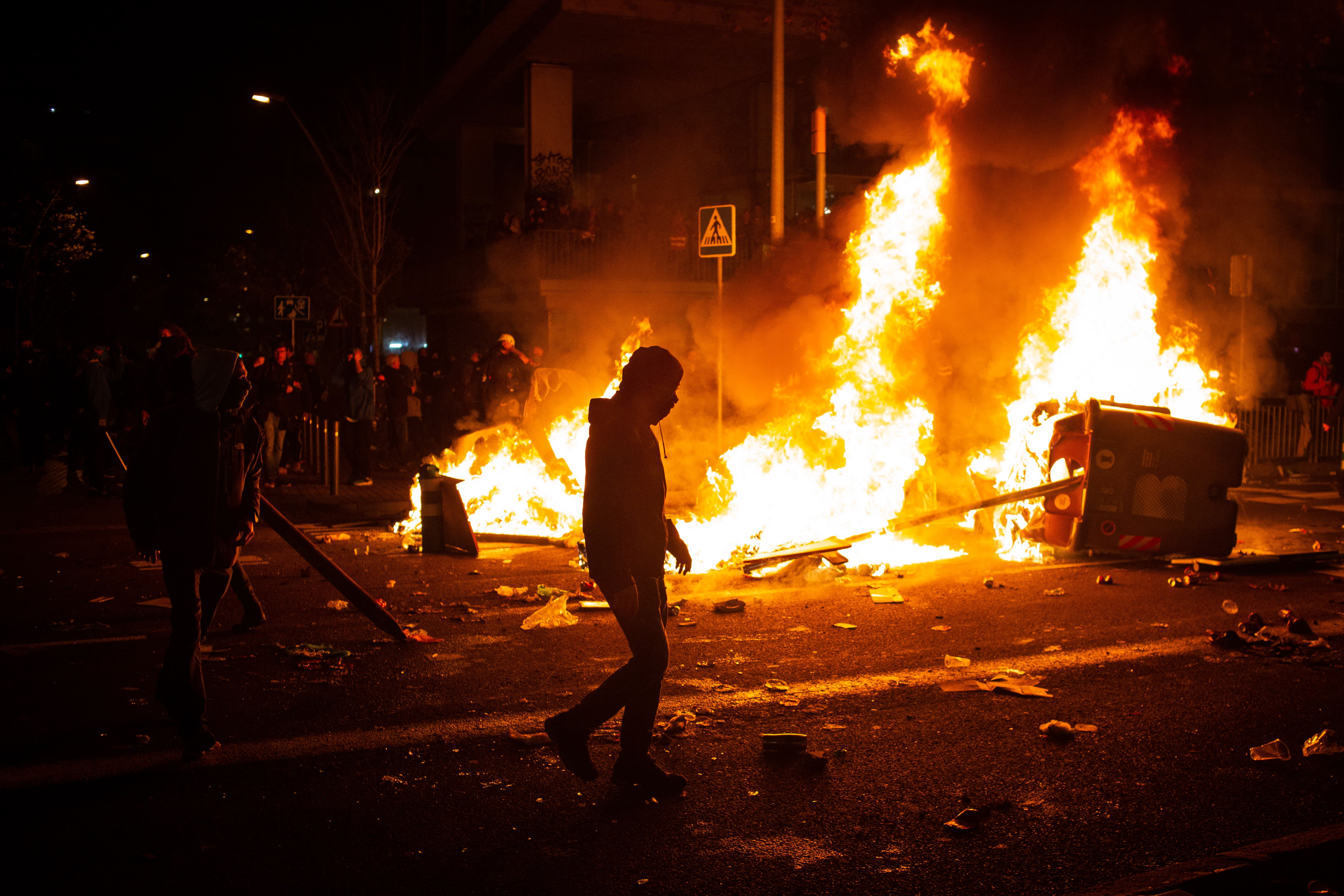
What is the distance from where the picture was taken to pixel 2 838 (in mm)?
3973

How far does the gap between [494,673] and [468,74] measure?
24.2m

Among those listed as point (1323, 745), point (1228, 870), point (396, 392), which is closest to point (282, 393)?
point (396, 392)

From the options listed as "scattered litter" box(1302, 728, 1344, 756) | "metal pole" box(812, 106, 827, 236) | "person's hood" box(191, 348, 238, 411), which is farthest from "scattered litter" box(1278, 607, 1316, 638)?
"metal pole" box(812, 106, 827, 236)

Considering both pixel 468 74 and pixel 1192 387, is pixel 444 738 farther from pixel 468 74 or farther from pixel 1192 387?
pixel 468 74

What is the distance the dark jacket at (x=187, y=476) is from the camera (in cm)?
495

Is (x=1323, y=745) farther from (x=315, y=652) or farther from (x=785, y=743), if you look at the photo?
(x=315, y=652)

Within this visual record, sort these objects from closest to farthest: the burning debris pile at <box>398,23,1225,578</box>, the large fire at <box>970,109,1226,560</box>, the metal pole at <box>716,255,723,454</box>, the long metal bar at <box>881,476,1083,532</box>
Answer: the long metal bar at <box>881,476,1083,532</box> → the burning debris pile at <box>398,23,1225,578</box> → the large fire at <box>970,109,1226,560</box> → the metal pole at <box>716,255,723,454</box>

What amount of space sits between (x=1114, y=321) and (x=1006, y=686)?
7007mm

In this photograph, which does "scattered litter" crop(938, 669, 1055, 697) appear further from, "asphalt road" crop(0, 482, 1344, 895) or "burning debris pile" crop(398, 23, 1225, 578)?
"burning debris pile" crop(398, 23, 1225, 578)

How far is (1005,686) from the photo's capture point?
5.91 meters

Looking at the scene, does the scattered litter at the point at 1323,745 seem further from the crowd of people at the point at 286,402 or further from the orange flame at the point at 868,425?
the crowd of people at the point at 286,402

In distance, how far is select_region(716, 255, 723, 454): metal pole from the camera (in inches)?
509

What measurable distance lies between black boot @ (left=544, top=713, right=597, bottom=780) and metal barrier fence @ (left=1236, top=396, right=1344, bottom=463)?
16609 millimetres

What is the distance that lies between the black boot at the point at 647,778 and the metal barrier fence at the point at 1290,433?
1647 cm
